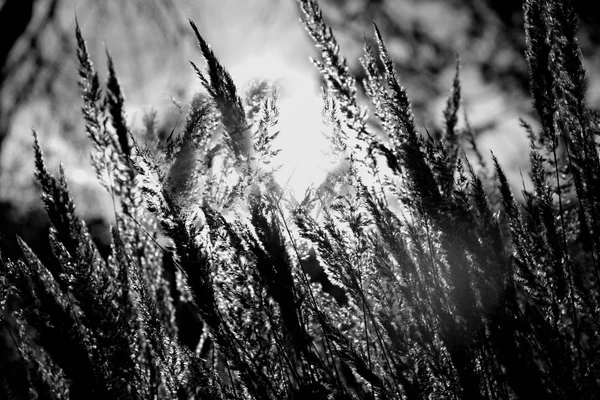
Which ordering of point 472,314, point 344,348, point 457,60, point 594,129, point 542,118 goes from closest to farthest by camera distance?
point 472,314 → point 344,348 → point 542,118 → point 594,129 → point 457,60

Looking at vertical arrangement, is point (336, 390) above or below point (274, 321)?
below

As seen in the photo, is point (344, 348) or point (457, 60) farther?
point (457, 60)

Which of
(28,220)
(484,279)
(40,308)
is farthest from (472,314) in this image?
(28,220)

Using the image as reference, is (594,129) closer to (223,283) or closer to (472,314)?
(472,314)

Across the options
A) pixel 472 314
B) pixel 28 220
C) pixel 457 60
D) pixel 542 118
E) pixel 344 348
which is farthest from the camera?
pixel 28 220

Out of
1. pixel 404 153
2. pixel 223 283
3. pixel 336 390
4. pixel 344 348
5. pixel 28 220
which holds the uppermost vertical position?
pixel 28 220

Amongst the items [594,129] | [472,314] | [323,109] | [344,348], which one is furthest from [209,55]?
[594,129]
